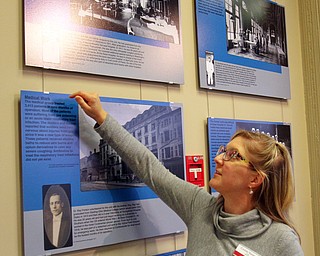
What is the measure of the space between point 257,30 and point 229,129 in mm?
616

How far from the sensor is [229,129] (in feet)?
7.16

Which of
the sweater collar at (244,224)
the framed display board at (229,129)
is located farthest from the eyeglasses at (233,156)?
the framed display board at (229,129)

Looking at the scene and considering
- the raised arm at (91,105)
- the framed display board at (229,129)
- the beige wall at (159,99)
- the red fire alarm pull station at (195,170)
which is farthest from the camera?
the framed display board at (229,129)

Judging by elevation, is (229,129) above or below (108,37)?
below

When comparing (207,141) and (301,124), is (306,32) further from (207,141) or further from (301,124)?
(207,141)

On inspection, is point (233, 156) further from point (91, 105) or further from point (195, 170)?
point (91, 105)

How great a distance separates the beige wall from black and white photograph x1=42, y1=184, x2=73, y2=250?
8 centimetres

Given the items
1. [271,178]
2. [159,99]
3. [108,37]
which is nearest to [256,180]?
[271,178]

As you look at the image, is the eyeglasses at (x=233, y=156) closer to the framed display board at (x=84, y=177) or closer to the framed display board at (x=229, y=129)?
the framed display board at (x=84, y=177)

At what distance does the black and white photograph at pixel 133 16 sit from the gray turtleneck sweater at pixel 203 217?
372 mm

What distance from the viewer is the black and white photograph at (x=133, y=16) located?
5.28ft

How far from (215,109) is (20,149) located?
103 cm

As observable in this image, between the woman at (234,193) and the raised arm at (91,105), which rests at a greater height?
the raised arm at (91,105)

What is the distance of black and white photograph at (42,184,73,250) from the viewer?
1453mm
